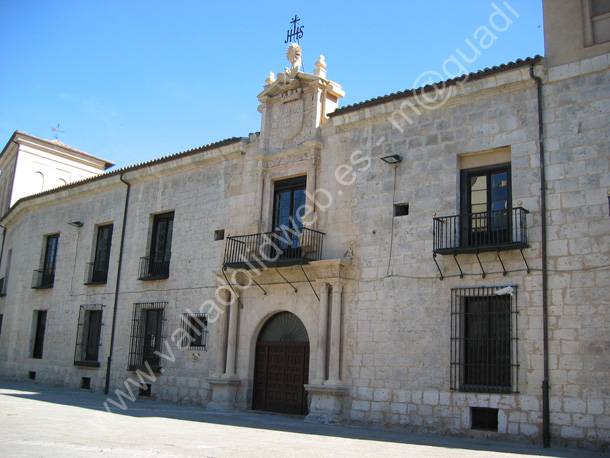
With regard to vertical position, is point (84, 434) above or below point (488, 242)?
below

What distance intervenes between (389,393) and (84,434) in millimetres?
5530

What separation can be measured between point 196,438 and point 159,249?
9638 mm

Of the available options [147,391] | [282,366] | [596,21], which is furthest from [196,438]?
[596,21]

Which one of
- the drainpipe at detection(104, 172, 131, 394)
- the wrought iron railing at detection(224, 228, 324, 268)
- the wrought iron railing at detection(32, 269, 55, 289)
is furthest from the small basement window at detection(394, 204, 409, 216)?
the wrought iron railing at detection(32, 269, 55, 289)

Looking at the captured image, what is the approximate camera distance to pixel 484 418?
10.7 m

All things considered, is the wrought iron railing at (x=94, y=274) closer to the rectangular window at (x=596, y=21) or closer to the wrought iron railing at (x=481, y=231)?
the wrought iron railing at (x=481, y=231)

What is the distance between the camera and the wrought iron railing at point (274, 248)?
13398mm

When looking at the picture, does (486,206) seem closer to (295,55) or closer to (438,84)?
(438,84)

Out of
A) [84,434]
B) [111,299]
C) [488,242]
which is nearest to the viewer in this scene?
[84,434]

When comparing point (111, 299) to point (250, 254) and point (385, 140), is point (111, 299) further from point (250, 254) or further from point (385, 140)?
point (385, 140)

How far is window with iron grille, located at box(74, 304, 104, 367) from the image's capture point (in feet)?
60.7

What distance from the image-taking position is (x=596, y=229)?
32.9 ft

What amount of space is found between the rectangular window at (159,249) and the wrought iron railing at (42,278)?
5.34 metres

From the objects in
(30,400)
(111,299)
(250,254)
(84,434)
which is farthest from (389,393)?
(111,299)
